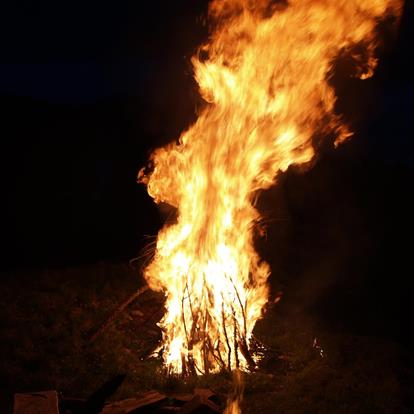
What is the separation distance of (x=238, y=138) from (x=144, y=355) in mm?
3061

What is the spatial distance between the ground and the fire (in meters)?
0.53

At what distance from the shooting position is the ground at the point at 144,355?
5336 mm

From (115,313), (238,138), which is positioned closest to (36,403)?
(115,313)

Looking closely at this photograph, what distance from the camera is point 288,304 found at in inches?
328

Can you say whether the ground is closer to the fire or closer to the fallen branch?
the fallen branch

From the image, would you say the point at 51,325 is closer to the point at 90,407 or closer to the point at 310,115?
the point at 90,407

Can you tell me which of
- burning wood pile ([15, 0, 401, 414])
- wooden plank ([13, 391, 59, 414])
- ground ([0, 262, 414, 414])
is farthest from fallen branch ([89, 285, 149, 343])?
wooden plank ([13, 391, 59, 414])

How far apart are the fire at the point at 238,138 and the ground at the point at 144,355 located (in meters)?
0.53

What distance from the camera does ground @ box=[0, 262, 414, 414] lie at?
17.5ft

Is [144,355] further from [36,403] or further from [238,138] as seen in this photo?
[238,138]

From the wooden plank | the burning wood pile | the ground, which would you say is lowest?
the wooden plank

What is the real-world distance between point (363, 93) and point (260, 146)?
1102 centimetres

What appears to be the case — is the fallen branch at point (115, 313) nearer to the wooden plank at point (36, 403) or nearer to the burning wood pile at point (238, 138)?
the burning wood pile at point (238, 138)

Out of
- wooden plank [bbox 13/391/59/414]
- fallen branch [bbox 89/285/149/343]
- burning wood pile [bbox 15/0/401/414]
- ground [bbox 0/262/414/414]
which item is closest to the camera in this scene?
wooden plank [bbox 13/391/59/414]
